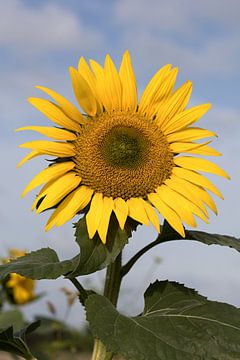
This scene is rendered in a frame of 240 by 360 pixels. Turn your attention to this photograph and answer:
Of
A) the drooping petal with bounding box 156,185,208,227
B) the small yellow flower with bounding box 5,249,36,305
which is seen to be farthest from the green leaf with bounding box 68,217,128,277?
the small yellow flower with bounding box 5,249,36,305

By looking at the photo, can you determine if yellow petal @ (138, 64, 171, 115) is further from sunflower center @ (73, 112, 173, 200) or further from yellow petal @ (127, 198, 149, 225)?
yellow petal @ (127, 198, 149, 225)

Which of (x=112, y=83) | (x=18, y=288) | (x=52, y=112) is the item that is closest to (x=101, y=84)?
(x=112, y=83)

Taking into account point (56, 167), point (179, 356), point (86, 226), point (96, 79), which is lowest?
point (179, 356)

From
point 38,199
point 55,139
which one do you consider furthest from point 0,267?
point 55,139

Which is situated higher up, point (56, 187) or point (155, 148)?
point (155, 148)

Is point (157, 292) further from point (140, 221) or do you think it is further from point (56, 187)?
point (56, 187)

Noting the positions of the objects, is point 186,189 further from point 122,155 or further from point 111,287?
point 111,287
